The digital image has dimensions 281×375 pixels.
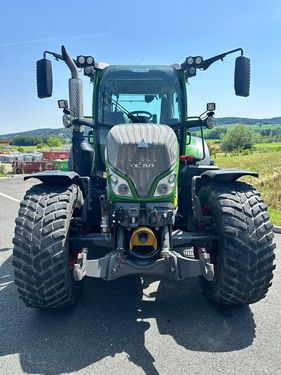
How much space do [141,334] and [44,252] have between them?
1145mm

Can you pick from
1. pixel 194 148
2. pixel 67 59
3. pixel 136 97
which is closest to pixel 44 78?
pixel 67 59

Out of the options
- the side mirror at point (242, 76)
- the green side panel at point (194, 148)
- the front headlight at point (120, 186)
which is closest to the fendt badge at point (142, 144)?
the front headlight at point (120, 186)

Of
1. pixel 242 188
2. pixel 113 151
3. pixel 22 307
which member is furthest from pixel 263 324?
pixel 22 307

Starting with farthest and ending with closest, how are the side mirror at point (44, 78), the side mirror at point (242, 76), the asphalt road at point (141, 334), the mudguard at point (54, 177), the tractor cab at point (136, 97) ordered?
the tractor cab at point (136, 97) < the side mirror at point (242, 76) < the side mirror at point (44, 78) < the mudguard at point (54, 177) < the asphalt road at point (141, 334)

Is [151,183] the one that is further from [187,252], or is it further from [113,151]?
[187,252]

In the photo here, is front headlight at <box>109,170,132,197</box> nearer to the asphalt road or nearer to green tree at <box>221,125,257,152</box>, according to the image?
the asphalt road

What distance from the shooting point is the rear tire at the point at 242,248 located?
3.12 metres

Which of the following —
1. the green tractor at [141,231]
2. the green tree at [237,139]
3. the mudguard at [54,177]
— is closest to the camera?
the green tractor at [141,231]

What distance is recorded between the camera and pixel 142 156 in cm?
313

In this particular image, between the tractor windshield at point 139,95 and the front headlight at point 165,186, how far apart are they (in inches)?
53.0

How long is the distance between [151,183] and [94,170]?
5.45ft

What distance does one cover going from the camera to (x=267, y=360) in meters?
2.73

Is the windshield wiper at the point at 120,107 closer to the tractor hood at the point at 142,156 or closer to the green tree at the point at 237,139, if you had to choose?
the tractor hood at the point at 142,156

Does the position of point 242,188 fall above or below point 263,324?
above
